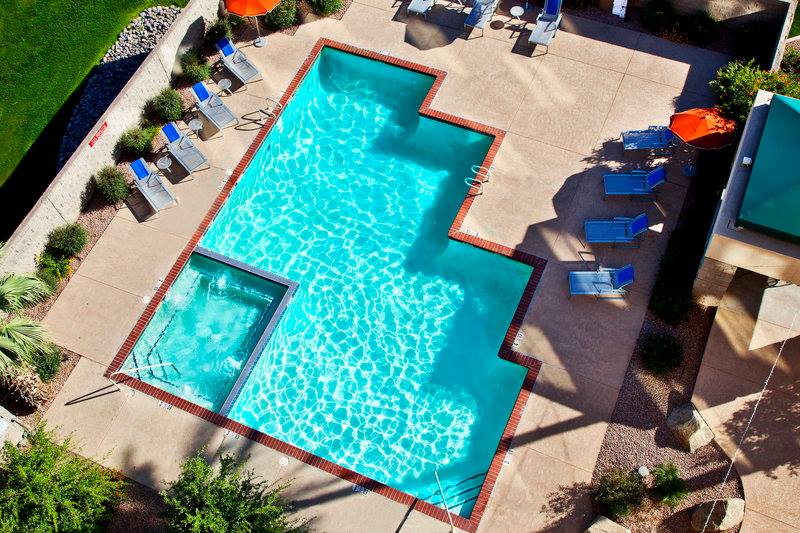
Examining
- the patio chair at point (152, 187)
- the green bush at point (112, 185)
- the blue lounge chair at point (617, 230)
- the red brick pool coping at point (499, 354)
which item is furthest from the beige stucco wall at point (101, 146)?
the blue lounge chair at point (617, 230)

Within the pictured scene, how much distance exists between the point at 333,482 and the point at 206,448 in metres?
2.84

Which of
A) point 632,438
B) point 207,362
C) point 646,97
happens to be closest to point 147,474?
point 207,362

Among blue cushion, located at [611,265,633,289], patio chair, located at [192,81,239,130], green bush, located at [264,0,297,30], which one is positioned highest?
green bush, located at [264,0,297,30]

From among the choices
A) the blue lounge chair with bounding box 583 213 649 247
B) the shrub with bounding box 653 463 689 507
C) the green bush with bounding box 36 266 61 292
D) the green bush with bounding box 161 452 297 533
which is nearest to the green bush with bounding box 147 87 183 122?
the green bush with bounding box 36 266 61 292

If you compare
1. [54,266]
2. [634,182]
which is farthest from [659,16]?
[54,266]

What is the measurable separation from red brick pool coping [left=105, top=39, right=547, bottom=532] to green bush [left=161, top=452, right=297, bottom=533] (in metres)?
1.65

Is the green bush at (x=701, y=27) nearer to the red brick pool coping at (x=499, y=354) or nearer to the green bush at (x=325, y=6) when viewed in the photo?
the red brick pool coping at (x=499, y=354)

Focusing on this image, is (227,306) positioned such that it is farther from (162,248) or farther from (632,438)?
(632,438)

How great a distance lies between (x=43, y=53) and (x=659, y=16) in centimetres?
1773

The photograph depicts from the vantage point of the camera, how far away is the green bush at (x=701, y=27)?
20.5 meters

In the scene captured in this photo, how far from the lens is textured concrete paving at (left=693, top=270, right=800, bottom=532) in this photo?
14.8 meters

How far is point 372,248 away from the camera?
18344 millimetres

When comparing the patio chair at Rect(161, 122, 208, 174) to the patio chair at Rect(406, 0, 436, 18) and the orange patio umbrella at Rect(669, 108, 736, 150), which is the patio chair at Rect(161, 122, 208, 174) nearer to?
the patio chair at Rect(406, 0, 436, 18)

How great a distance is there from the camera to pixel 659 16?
2080 centimetres
